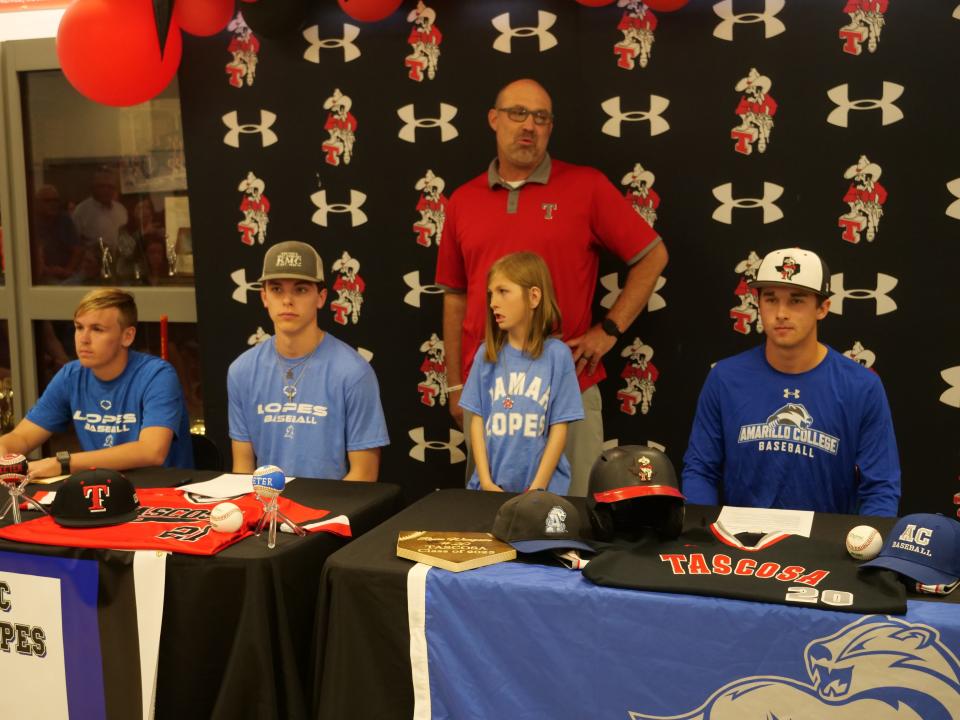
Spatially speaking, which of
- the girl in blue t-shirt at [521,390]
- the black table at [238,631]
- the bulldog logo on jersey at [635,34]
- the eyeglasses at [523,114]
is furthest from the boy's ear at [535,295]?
the bulldog logo on jersey at [635,34]

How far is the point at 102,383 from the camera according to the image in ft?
10.4

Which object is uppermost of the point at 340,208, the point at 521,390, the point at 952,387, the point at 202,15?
the point at 202,15

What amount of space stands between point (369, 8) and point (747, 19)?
1.41 meters

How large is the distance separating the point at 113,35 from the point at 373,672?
279 centimetres

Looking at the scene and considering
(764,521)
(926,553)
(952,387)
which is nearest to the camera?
(926,553)

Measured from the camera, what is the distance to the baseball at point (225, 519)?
7.11ft

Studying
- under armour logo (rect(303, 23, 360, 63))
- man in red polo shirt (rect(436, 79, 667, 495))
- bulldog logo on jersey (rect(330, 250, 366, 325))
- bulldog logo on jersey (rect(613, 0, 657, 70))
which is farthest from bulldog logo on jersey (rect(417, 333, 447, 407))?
bulldog logo on jersey (rect(613, 0, 657, 70))

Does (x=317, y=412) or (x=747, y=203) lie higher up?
(x=747, y=203)

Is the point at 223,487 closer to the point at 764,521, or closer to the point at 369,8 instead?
the point at 764,521

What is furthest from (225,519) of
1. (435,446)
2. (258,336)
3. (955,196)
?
(955,196)

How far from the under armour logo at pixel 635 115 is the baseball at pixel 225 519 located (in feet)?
7.48

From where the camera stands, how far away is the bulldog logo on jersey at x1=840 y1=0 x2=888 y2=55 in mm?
3477

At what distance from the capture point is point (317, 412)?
2.94m

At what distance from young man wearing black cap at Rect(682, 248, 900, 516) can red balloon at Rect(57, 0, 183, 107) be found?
2.54m
